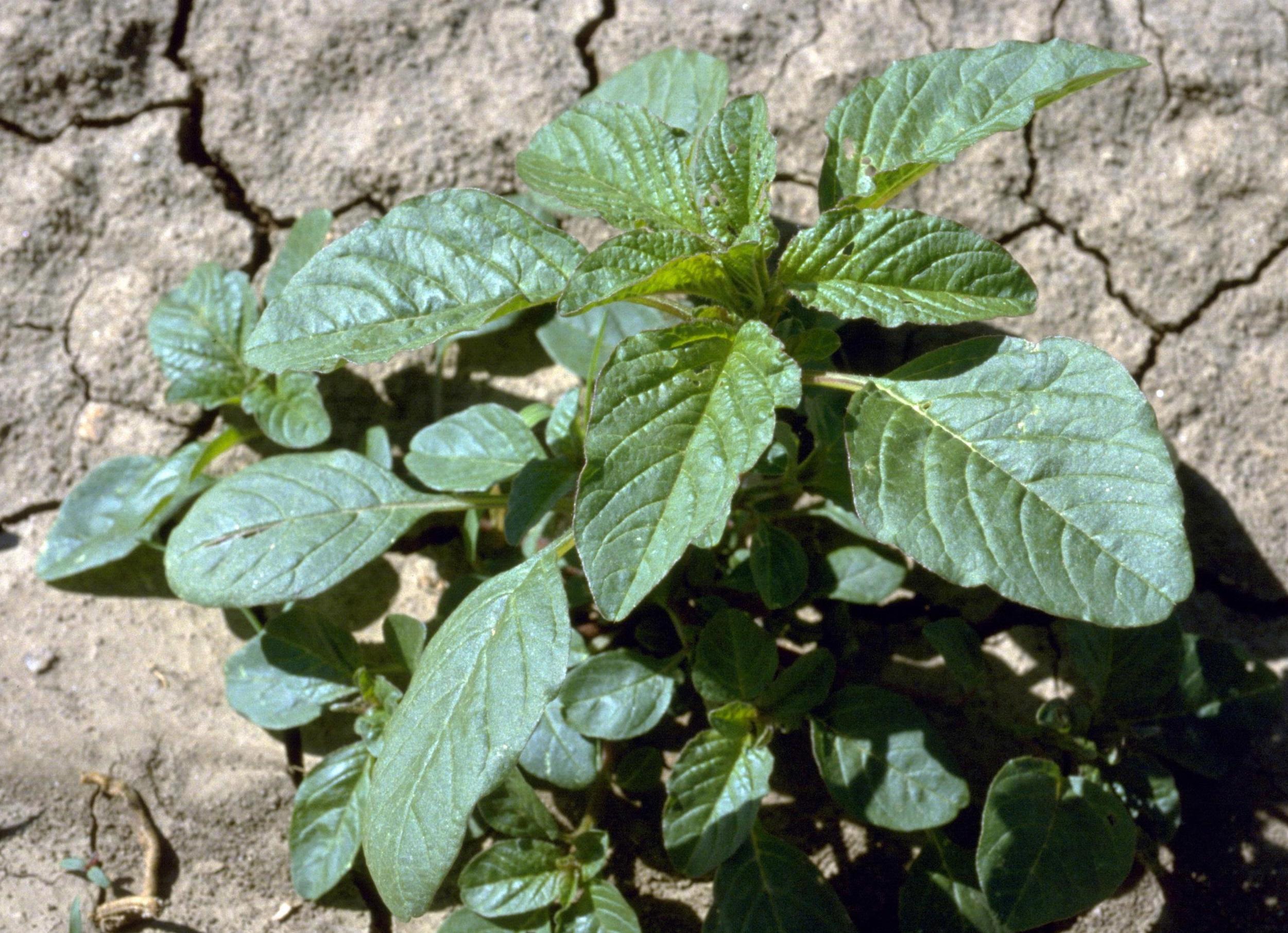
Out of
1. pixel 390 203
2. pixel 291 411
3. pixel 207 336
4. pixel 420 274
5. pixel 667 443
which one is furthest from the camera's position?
pixel 390 203

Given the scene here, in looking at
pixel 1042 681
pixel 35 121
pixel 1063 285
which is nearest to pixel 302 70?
pixel 35 121

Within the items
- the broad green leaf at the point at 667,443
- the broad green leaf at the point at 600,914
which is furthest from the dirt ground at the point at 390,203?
Result: the broad green leaf at the point at 667,443

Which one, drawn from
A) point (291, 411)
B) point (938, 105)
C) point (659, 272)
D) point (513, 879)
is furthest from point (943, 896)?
point (291, 411)

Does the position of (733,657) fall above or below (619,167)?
below

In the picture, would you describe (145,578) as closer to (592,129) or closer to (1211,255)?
(592,129)

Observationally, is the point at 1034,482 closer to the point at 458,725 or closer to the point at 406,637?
the point at 458,725
